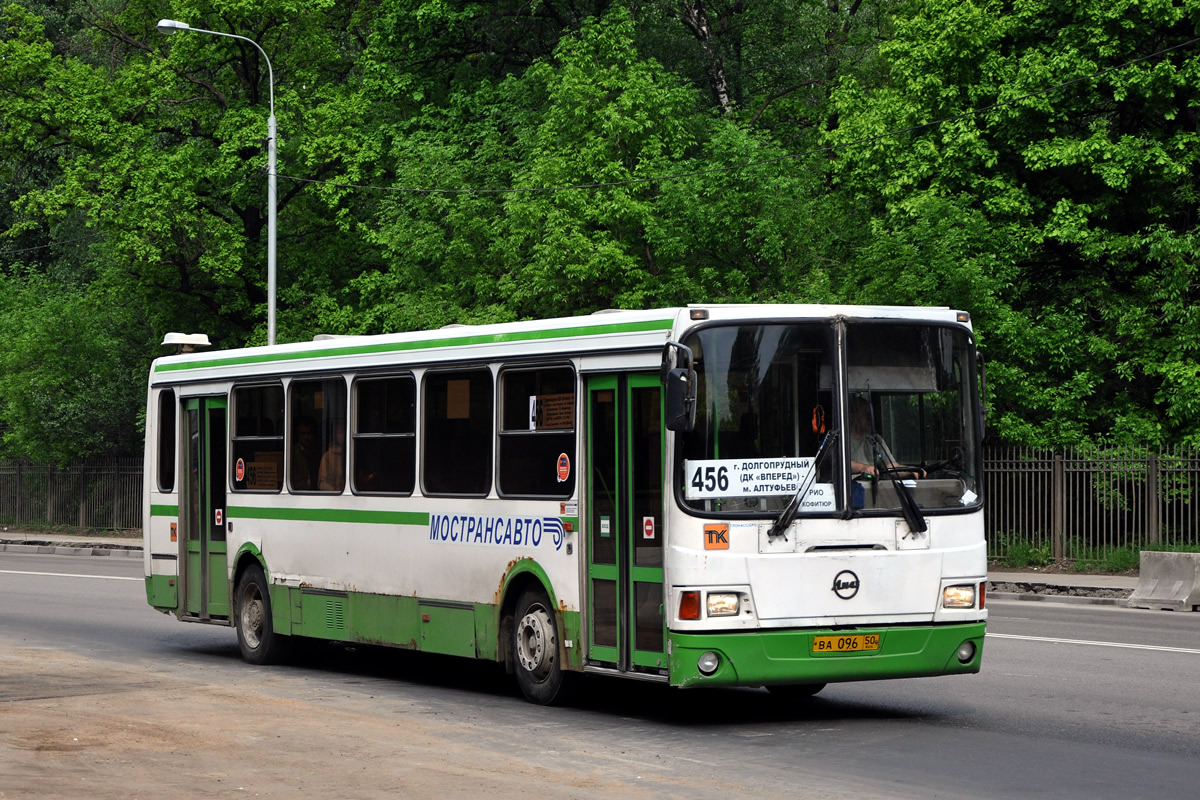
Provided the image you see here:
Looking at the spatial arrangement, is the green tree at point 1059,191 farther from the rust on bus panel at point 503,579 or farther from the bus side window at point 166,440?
the rust on bus panel at point 503,579

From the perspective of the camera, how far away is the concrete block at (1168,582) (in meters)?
22.3

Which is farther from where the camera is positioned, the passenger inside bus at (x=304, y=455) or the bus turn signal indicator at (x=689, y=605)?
the passenger inside bus at (x=304, y=455)

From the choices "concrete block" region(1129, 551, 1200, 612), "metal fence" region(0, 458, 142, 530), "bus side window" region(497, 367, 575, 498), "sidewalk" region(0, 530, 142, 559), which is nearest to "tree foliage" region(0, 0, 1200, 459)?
"metal fence" region(0, 458, 142, 530)

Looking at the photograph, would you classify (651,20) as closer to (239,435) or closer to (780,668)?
(239,435)

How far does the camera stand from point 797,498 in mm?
11320

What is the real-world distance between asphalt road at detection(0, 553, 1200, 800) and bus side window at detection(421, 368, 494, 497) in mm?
1704

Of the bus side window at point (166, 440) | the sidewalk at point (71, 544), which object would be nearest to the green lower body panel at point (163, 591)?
the bus side window at point (166, 440)

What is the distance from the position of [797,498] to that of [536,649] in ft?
8.46

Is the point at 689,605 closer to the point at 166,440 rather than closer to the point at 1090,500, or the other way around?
the point at 166,440

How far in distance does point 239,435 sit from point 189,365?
138cm

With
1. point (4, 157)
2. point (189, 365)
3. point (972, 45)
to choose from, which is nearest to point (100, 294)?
point (4, 157)

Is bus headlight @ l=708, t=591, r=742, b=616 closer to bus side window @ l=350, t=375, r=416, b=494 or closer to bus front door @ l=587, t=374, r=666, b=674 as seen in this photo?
bus front door @ l=587, t=374, r=666, b=674

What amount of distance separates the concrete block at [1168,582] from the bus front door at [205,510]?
1218 cm

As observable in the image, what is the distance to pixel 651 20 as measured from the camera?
39312 mm
